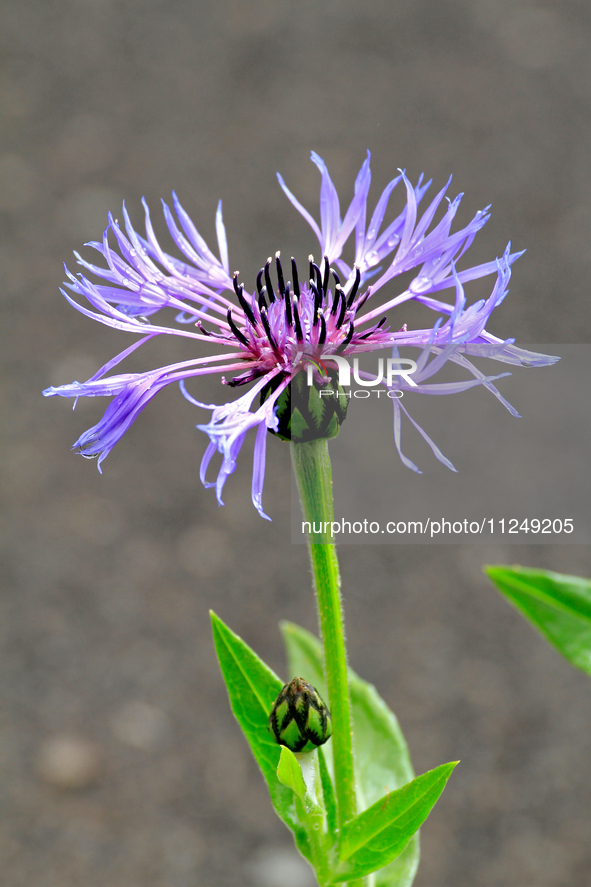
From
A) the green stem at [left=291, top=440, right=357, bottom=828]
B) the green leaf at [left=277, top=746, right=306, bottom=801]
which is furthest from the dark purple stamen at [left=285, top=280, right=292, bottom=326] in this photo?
the green leaf at [left=277, top=746, right=306, bottom=801]

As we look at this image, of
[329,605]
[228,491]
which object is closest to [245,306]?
[329,605]

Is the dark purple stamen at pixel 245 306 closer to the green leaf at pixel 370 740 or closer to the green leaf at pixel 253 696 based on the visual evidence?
the green leaf at pixel 253 696

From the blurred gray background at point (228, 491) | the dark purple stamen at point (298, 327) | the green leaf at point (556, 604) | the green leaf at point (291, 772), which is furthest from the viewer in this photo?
the blurred gray background at point (228, 491)

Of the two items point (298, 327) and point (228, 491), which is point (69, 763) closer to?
point (228, 491)

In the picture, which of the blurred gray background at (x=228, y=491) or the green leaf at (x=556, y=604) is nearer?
the green leaf at (x=556, y=604)

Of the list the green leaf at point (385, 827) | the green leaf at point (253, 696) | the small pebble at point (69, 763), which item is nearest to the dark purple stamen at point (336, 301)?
the green leaf at point (253, 696)
